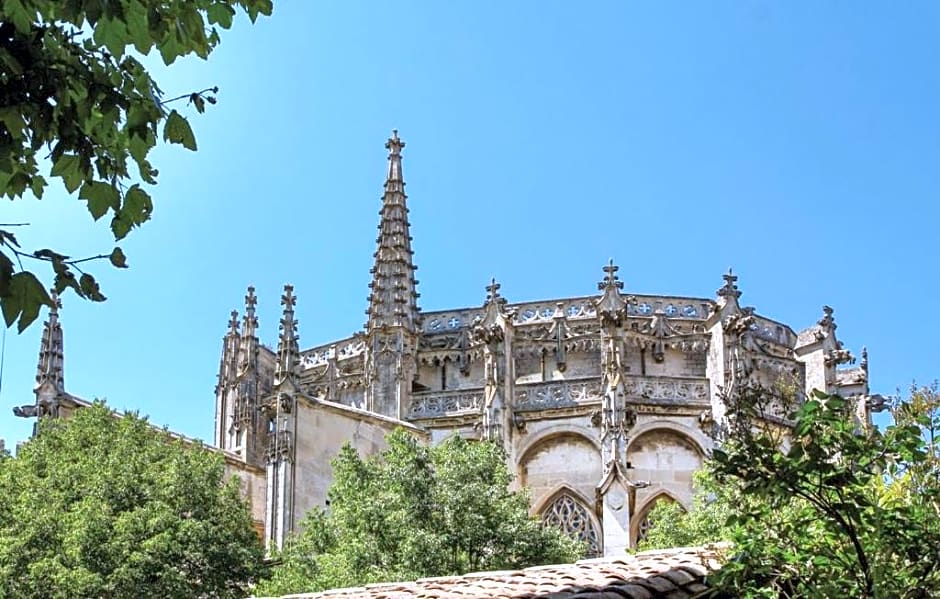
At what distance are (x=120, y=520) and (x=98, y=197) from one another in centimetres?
2135

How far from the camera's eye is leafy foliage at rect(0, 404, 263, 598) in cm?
2612

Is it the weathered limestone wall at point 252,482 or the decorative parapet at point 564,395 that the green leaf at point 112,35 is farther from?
the decorative parapet at point 564,395

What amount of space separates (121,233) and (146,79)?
3.07 ft

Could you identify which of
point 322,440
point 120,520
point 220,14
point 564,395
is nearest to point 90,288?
point 220,14

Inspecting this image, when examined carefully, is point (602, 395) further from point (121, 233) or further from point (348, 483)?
point (121, 233)

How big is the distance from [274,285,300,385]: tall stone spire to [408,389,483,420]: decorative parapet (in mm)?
4077

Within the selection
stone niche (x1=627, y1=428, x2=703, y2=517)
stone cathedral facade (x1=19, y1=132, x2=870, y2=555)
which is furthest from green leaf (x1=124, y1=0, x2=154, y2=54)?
stone niche (x1=627, y1=428, x2=703, y2=517)

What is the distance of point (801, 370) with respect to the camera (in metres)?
41.0

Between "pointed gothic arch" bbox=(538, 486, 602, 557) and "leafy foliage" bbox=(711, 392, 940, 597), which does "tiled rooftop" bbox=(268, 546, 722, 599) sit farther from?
"pointed gothic arch" bbox=(538, 486, 602, 557)

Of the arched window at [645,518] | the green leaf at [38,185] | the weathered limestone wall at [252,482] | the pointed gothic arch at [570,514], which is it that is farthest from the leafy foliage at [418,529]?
the green leaf at [38,185]

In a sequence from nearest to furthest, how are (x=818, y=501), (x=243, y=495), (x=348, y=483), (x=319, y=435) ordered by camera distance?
(x=818, y=501)
(x=348, y=483)
(x=319, y=435)
(x=243, y=495)

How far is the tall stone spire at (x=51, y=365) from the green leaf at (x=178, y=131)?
29620 millimetres

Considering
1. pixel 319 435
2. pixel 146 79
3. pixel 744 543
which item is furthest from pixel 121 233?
pixel 319 435

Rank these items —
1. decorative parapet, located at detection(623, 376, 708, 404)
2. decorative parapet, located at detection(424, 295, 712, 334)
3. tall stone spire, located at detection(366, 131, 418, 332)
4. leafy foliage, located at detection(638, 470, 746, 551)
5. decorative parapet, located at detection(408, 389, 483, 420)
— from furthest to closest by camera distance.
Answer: decorative parapet, located at detection(424, 295, 712, 334) < tall stone spire, located at detection(366, 131, 418, 332) < decorative parapet, located at detection(408, 389, 483, 420) < decorative parapet, located at detection(623, 376, 708, 404) < leafy foliage, located at detection(638, 470, 746, 551)
